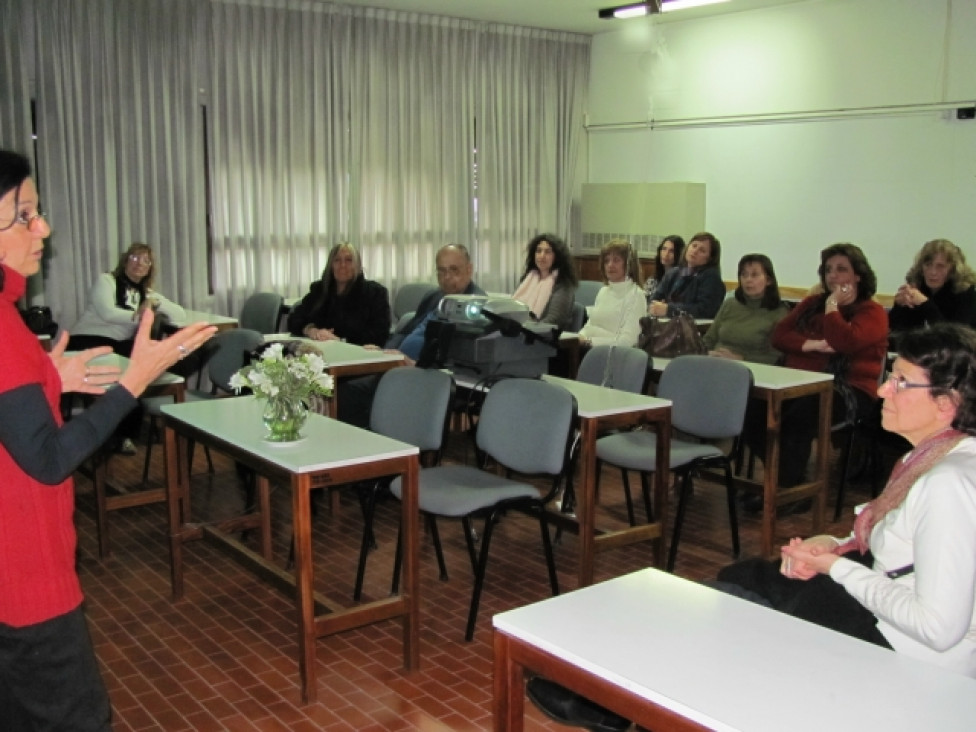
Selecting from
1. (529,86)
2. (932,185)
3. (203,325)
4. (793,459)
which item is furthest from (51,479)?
(529,86)

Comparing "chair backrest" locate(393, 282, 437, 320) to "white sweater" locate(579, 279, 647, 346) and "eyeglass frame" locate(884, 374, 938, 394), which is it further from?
"eyeglass frame" locate(884, 374, 938, 394)

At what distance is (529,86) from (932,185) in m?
3.46

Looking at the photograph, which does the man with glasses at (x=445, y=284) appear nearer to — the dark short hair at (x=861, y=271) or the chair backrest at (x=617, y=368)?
the chair backrest at (x=617, y=368)

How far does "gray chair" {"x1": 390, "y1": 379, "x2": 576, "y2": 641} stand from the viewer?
3482 millimetres

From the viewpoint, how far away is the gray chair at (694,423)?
4.11m

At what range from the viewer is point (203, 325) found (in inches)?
76.3

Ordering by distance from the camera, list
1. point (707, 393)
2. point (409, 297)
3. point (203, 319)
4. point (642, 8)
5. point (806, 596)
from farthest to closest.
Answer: point (409, 297) → point (642, 8) → point (203, 319) → point (707, 393) → point (806, 596)

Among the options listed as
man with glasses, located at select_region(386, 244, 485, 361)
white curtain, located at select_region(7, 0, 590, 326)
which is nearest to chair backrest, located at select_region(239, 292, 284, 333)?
white curtain, located at select_region(7, 0, 590, 326)

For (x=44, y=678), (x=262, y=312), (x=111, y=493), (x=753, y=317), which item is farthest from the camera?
(x=262, y=312)

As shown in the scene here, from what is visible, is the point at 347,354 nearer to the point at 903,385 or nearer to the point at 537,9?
the point at 903,385

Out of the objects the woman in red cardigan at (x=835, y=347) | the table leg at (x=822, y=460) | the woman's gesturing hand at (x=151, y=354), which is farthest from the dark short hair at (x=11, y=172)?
the woman in red cardigan at (x=835, y=347)

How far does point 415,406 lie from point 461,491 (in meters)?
0.53

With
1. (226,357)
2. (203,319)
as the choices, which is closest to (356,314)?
(226,357)

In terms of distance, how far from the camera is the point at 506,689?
185cm
